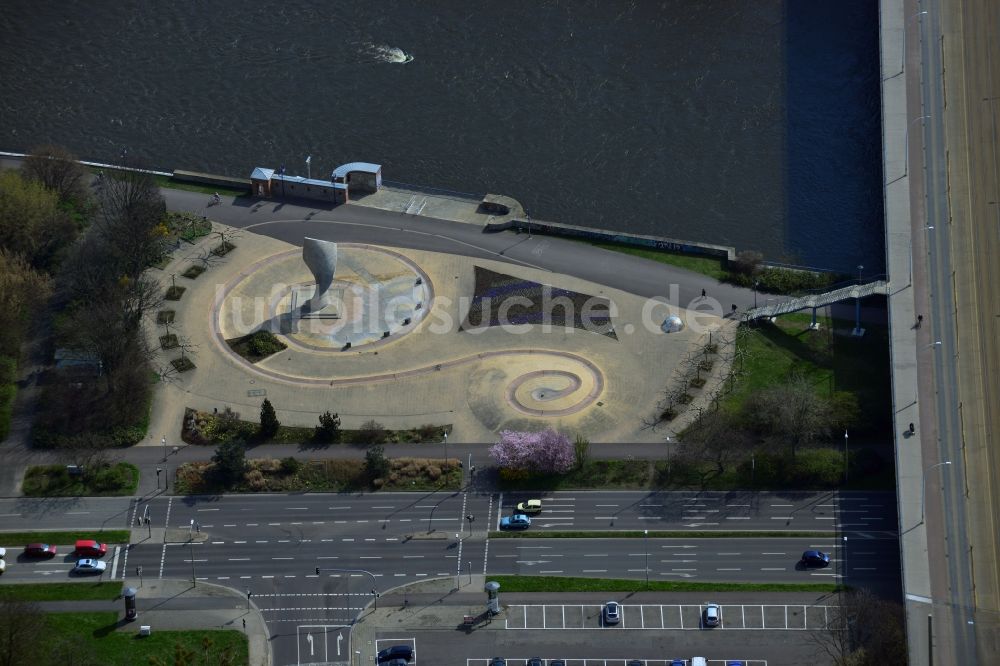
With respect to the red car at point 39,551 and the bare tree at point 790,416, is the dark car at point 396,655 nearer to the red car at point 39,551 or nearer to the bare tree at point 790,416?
the red car at point 39,551

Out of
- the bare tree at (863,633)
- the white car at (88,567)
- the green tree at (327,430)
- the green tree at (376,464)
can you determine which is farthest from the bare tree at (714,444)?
the white car at (88,567)

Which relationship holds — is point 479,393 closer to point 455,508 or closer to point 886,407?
point 455,508

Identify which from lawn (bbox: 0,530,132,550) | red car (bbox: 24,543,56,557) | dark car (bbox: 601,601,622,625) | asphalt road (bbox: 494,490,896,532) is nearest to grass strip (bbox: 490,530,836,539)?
asphalt road (bbox: 494,490,896,532)

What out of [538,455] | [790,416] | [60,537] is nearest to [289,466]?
[60,537]

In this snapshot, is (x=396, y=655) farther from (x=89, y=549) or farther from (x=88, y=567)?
(x=89, y=549)

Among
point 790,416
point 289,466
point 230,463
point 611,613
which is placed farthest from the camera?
point 289,466

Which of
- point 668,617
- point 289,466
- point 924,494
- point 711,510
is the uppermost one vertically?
point 289,466
